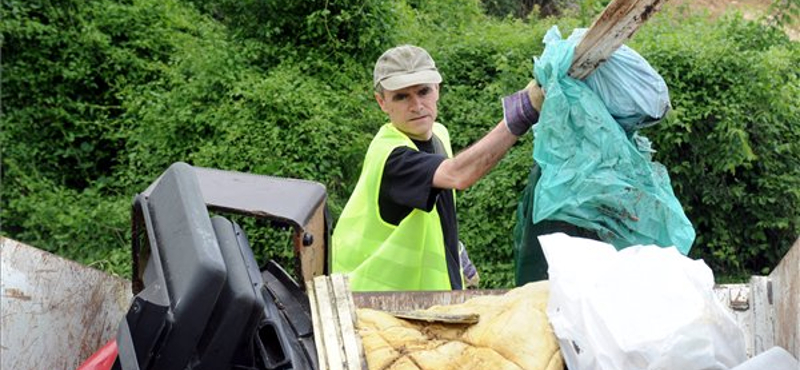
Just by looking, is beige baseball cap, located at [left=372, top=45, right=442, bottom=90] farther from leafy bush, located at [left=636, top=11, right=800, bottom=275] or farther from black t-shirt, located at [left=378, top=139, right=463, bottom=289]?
leafy bush, located at [left=636, top=11, right=800, bottom=275]

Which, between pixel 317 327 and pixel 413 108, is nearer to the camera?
pixel 317 327

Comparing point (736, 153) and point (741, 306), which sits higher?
point (741, 306)

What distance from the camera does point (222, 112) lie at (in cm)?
740

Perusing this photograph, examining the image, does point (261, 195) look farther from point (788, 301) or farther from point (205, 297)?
point (788, 301)

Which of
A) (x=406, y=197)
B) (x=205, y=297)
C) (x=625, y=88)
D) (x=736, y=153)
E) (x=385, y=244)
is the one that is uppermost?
(x=625, y=88)

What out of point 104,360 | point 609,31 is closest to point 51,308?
point 104,360

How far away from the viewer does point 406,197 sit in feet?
13.3

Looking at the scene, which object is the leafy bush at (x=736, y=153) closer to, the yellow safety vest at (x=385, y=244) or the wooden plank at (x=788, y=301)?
the yellow safety vest at (x=385, y=244)

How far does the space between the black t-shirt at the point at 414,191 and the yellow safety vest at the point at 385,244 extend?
0.03 m

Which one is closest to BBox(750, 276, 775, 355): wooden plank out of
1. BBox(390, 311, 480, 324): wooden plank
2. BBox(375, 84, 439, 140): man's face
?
BBox(390, 311, 480, 324): wooden plank

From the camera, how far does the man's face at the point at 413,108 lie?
168 inches

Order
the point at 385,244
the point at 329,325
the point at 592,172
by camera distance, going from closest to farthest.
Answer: the point at 329,325, the point at 592,172, the point at 385,244

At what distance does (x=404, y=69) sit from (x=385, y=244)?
0.67 metres

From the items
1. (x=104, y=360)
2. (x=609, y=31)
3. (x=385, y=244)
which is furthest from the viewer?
(x=385, y=244)
